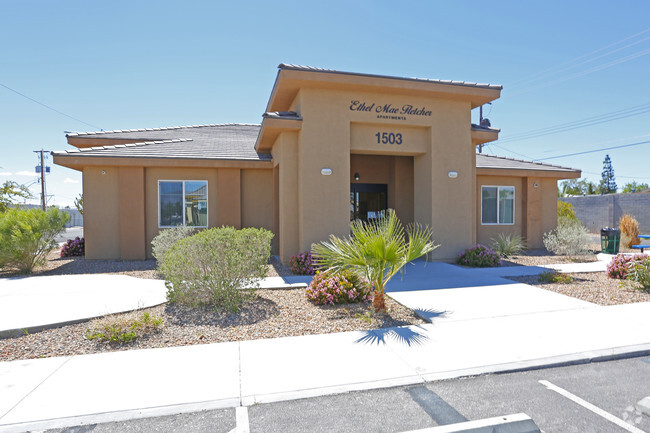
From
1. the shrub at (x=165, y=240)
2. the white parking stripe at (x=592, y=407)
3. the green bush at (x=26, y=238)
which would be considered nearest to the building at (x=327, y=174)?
the green bush at (x=26, y=238)

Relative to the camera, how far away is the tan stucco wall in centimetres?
1197

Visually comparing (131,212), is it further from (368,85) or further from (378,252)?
(378,252)

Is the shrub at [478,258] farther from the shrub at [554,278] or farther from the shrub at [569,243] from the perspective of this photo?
the shrub at [569,243]

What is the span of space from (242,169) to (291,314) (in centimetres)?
802

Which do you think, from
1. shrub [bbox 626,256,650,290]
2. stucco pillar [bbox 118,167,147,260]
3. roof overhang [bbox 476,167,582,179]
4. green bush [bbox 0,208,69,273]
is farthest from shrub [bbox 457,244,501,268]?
green bush [bbox 0,208,69,273]

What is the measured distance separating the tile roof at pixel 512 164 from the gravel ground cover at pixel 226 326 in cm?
1028

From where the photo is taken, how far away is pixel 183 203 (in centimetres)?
1256

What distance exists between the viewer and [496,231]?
14531mm

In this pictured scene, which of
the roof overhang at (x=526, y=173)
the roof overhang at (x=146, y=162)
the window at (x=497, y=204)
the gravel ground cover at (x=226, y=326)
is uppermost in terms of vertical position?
the roof overhang at (x=146, y=162)

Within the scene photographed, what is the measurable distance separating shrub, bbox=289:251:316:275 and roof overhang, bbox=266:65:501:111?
4469mm

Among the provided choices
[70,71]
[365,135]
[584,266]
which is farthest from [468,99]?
[70,71]

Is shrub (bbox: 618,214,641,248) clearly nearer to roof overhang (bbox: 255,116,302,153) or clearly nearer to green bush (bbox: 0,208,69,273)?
roof overhang (bbox: 255,116,302,153)

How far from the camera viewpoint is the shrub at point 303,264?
928 centimetres

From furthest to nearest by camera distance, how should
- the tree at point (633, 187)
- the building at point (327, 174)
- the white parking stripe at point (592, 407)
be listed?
the tree at point (633, 187) → the building at point (327, 174) → the white parking stripe at point (592, 407)
